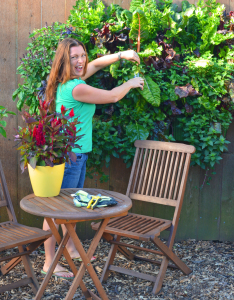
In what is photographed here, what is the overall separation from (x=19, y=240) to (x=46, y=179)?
0.48 meters

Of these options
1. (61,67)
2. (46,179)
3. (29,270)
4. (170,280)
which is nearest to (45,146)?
(46,179)

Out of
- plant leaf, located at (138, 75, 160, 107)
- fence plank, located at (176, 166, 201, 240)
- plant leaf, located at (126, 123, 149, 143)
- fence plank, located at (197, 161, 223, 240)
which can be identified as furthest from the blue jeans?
fence plank, located at (197, 161, 223, 240)

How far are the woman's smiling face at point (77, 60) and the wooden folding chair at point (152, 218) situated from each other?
2.83 feet

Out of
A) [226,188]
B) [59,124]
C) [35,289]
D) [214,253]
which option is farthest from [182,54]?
[35,289]

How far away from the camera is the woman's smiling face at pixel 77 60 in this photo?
2.71 metres

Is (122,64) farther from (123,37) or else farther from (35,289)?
(35,289)

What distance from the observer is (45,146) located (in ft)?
7.16

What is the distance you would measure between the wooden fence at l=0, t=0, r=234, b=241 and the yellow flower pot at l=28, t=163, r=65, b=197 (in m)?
1.24

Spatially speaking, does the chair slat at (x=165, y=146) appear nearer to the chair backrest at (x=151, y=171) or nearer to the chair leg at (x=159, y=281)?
the chair backrest at (x=151, y=171)

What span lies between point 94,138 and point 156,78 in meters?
0.82

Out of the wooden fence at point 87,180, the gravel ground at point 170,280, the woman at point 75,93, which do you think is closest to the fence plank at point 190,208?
the wooden fence at point 87,180

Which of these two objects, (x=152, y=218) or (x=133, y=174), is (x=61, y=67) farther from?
(x=152, y=218)

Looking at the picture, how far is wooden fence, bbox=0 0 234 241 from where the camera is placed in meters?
3.33

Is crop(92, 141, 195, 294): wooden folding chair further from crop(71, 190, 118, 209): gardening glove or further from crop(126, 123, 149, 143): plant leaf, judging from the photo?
crop(71, 190, 118, 209): gardening glove
